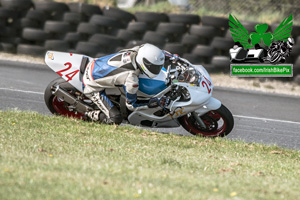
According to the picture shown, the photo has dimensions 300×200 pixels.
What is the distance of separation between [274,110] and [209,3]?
543 centimetres

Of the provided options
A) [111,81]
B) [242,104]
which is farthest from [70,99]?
[242,104]

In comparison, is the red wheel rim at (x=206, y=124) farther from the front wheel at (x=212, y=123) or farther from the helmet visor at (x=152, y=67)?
the helmet visor at (x=152, y=67)

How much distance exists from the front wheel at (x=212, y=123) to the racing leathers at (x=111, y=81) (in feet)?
2.40

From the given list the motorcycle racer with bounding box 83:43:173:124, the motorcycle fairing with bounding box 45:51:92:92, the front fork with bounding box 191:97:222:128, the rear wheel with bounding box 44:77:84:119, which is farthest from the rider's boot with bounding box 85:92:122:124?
the front fork with bounding box 191:97:222:128

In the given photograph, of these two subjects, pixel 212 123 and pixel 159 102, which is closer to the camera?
pixel 159 102

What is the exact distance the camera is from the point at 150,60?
7.73m

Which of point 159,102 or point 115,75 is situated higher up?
point 115,75

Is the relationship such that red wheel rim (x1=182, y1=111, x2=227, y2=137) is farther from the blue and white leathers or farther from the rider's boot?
the rider's boot

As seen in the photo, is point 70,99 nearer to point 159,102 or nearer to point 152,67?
point 159,102

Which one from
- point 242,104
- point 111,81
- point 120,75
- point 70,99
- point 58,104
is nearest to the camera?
point 120,75

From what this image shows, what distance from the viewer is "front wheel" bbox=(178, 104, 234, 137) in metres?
8.29

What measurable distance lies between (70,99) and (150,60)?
155 centimetres

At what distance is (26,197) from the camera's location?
14.6 ft

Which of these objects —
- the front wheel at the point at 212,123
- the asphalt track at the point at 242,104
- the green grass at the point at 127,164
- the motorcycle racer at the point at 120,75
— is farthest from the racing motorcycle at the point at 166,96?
the asphalt track at the point at 242,104
